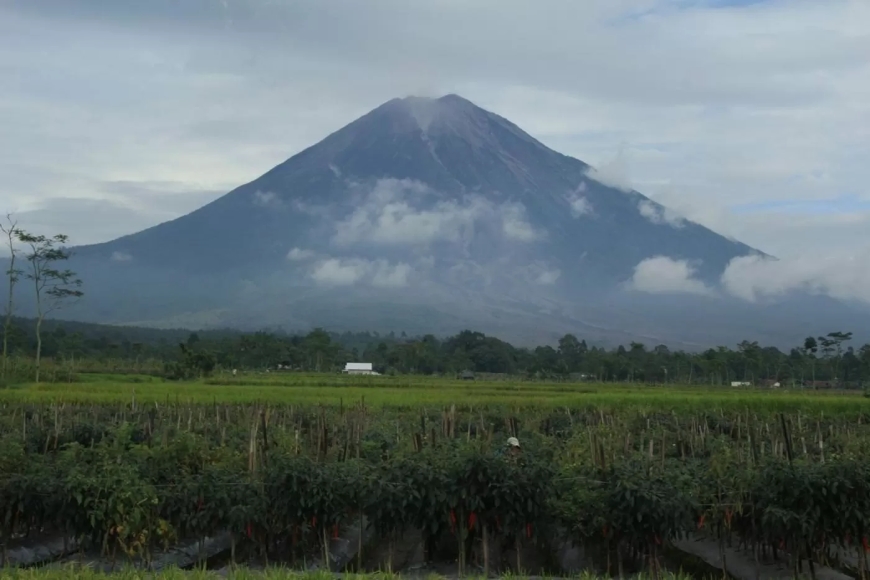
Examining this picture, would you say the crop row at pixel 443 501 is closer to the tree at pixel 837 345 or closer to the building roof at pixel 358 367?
the building roof at pixel 358 367

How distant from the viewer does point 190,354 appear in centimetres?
4344

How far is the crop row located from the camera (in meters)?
8.43

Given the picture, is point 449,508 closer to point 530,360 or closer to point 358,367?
point 358,367

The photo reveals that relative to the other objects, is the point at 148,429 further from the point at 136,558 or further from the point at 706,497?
the point at 706,497

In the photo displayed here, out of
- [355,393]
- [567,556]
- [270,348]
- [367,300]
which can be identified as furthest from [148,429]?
[367,300]

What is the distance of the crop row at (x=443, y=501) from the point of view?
8430mm

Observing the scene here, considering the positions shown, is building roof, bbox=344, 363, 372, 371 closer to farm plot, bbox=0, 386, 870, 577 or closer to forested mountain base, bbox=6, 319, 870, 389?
forested mountain base, bbox=6, 319, 870, 389

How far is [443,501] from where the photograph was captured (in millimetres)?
8578

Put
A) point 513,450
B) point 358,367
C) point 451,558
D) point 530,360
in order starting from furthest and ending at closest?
point 530,360
point 358,367
point 451,558
point 513,450

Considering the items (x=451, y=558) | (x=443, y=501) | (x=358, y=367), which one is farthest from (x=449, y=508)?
(x=358, y=367)

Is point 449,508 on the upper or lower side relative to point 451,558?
upper

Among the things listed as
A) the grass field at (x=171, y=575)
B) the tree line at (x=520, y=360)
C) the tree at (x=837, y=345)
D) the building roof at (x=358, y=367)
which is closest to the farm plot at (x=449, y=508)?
the grass field at (x=171, y=575)

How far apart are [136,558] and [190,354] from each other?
35516 millimetres

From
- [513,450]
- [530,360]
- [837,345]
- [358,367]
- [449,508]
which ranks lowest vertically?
[449,508]
